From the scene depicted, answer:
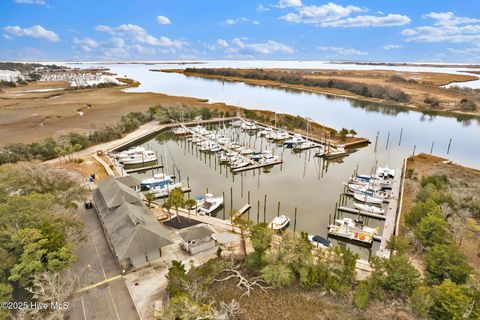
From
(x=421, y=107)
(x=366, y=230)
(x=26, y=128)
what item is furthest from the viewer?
(x=421, y=107)

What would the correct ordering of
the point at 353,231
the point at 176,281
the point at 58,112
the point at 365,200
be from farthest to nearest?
the point at 58,112 < the point at 365,200 < the point at 353,231 < the point at 176,281

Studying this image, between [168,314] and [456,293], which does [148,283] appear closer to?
[168,314]

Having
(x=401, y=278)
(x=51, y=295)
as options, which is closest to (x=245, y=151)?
(x=401, y=278)

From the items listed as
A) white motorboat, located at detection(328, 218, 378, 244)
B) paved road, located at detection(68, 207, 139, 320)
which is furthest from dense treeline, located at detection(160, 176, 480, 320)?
white motorboat, located at detection(328, 218, 378, 244)

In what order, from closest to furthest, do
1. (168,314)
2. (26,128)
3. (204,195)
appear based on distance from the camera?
(168,314) < (204,195) < (26,128)

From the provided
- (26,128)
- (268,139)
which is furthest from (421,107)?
(26,128)

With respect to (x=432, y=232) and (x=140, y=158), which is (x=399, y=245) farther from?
(x=140, y=158)
